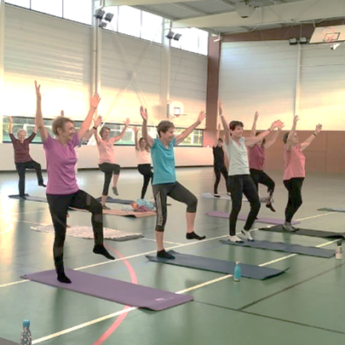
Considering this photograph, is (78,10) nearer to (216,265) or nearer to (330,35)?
(330,35)

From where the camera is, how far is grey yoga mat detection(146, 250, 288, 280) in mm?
5699

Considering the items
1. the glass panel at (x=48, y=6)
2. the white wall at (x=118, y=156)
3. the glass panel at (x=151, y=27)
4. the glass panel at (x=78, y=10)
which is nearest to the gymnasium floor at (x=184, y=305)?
the white wall at (x=118, y=156)

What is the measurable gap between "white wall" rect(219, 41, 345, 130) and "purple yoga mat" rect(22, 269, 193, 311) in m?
24.8

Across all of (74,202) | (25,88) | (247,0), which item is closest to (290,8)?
(247,0)

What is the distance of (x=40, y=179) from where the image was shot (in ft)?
42.3

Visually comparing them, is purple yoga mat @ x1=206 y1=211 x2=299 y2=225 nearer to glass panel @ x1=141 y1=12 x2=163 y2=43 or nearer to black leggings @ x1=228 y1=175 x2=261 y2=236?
black leggings @ x1=228 y1=175 x2=261 y2=236

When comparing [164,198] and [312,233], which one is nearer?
[164,198]

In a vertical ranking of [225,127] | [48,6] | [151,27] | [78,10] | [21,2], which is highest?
[151,27]

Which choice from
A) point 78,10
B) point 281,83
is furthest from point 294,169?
point 281,83

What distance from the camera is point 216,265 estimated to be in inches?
239

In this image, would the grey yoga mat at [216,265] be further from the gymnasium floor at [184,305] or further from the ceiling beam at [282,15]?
the ceiling beam at [282,15]

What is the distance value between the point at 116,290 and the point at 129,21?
22.9 metres

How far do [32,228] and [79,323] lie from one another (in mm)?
4538

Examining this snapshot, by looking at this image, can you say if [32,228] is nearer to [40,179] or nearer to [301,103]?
[40,179]
